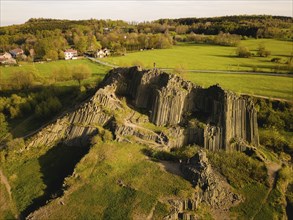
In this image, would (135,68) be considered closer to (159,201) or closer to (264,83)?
(159,201)

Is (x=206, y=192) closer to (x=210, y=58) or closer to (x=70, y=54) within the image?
(x=210, y=58)

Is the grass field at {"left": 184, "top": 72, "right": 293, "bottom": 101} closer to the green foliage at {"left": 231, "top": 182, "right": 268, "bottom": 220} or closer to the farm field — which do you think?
the farm field

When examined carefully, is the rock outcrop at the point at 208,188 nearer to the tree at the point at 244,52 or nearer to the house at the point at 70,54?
the tree at the point at 244,52

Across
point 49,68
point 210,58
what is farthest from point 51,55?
point 210,58

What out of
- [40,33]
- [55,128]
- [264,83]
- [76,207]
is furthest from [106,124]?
[40,33]

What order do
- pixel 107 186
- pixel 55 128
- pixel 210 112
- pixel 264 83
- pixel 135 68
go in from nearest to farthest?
pixel 107 186
pixel 55 128
pixel 210 112
pixel 135 68
pixel 264 83

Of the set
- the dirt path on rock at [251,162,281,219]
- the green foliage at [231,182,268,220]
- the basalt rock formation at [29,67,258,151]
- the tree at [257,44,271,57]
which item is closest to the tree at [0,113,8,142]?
the basalt rock formation at [29,67,258,151]

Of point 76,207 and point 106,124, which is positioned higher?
point 106,124
